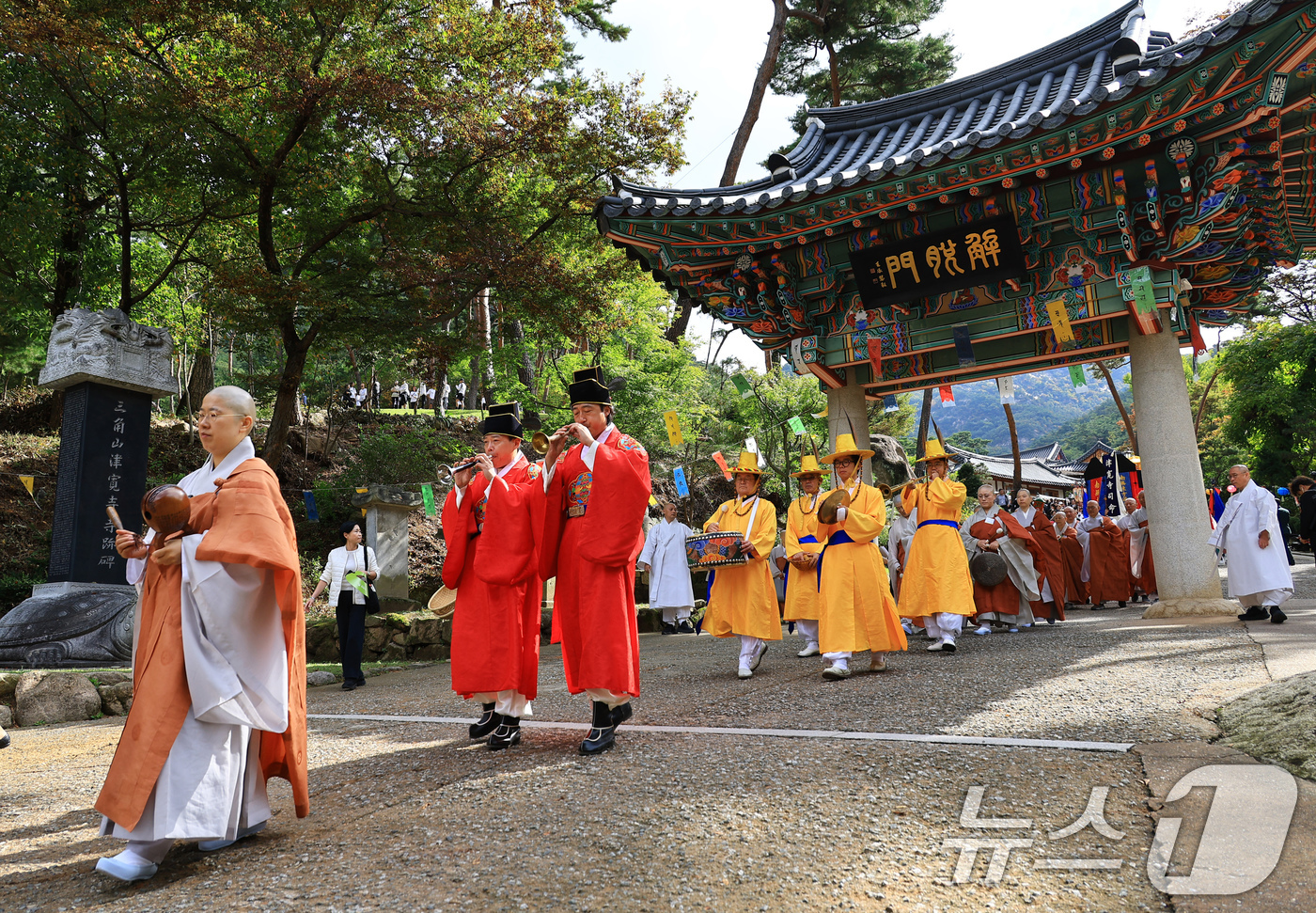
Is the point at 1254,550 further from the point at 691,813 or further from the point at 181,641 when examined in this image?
the point at 181,641

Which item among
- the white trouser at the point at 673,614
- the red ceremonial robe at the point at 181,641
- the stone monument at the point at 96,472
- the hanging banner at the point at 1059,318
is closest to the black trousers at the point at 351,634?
the stone monument at the point at 96,472

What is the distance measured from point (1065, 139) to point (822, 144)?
4.31 m

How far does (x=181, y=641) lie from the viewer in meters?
2.89

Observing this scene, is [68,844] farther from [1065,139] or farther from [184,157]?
[184,157]

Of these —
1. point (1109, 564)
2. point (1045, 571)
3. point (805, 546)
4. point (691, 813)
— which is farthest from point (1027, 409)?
point (691, 813)

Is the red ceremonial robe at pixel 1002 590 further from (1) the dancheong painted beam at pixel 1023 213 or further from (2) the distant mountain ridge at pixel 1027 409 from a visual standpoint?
(2) the distant mountain ridge at pixel 1027 409

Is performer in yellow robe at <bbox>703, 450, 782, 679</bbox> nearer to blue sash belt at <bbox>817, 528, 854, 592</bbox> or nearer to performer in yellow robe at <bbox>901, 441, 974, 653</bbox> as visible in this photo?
blue sash belt at <bbox>817, 528, 854, 592</bbox>

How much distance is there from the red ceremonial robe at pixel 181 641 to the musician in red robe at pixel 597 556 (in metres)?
1.52

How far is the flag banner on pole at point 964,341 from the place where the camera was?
9461 mm

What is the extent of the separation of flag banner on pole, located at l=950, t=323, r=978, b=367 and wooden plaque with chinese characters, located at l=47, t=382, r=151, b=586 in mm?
10076

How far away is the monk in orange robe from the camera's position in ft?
8.93

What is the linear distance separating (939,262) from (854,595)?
4.64 meters

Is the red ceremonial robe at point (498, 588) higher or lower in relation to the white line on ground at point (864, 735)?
higher

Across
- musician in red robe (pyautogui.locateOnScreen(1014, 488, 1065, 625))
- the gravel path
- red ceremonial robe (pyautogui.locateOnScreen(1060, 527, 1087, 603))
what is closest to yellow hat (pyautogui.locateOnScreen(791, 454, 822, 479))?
the gravel path
